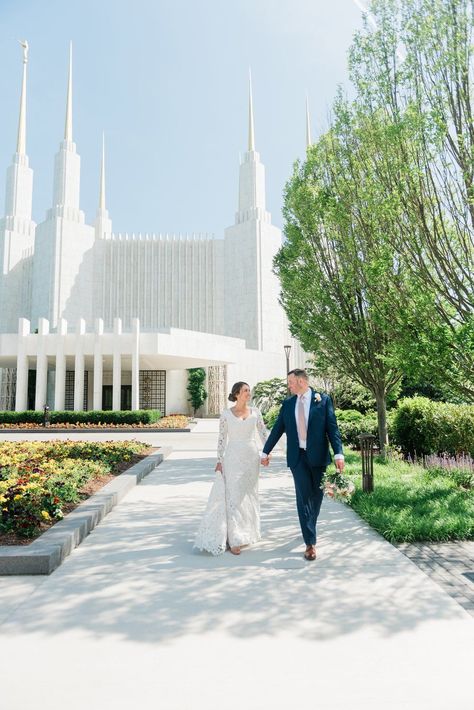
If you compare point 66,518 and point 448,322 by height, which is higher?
point 448,322

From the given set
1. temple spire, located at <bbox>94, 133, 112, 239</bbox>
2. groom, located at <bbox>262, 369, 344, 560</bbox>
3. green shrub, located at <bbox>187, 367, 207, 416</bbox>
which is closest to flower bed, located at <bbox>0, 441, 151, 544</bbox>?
groom, located at <bbox>262, 369, 344, 560</bbox>

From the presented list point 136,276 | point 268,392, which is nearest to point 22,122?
point 136,276

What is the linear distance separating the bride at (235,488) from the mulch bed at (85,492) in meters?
1.68

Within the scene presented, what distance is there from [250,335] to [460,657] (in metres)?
54.8

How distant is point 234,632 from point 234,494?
2.03 metres

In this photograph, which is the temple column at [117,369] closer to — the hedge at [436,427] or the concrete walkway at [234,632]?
the hedge at [436,427]

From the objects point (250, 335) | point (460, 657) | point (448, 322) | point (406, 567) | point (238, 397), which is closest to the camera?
point (460, 657)

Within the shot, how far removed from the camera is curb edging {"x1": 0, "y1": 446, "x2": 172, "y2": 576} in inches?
173

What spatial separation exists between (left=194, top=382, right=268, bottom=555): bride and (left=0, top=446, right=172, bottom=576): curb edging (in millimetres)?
1269

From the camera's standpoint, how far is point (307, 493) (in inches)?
195

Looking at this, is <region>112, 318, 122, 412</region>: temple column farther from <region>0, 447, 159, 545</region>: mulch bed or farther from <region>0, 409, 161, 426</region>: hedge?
<region>0, 447, 159, 545</region>: mulch bed

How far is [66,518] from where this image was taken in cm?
577

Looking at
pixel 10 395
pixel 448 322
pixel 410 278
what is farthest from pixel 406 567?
pixel 10 395

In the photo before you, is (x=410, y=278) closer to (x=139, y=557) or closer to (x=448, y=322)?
(x=448, y=322)
